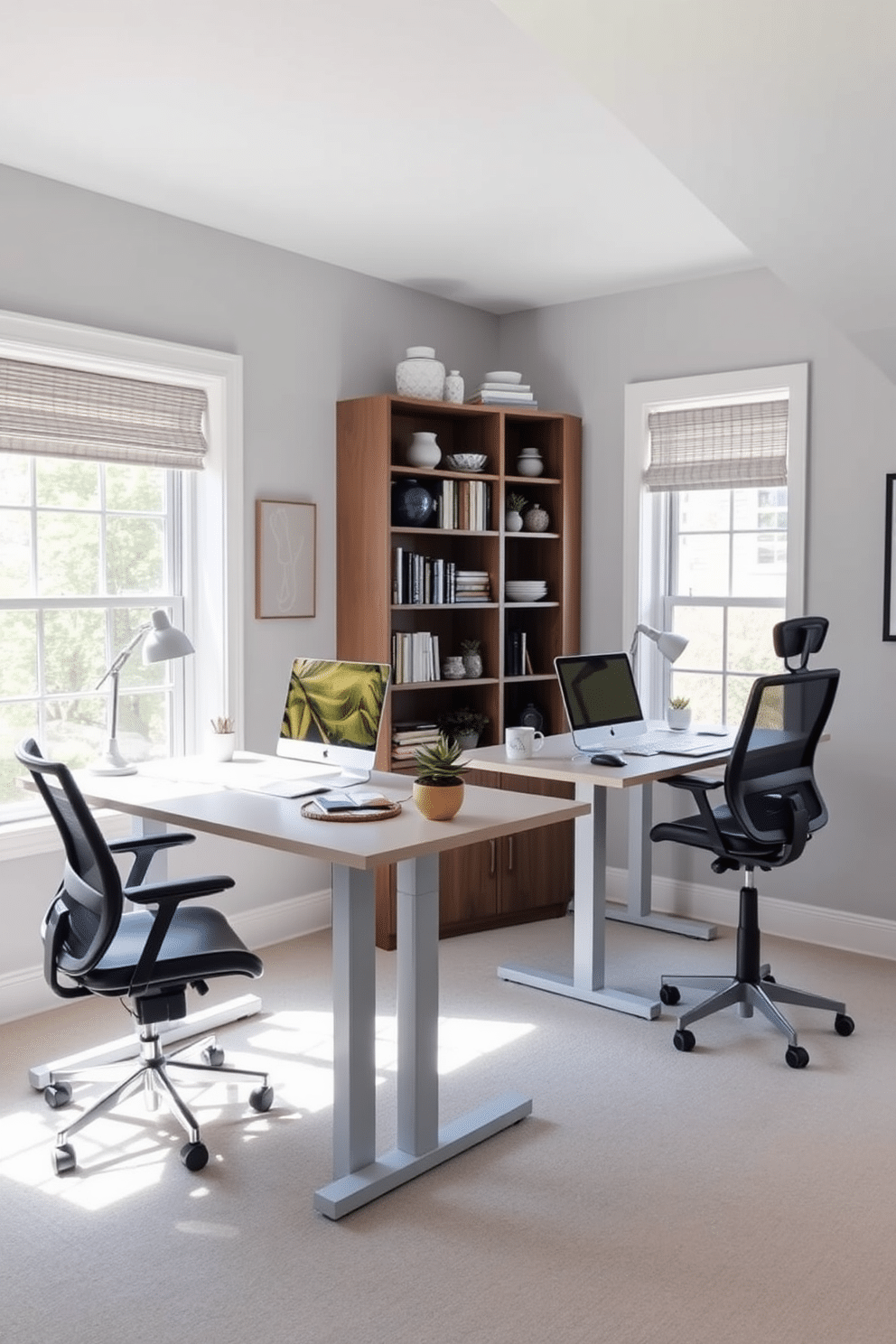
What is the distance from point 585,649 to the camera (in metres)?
5.46

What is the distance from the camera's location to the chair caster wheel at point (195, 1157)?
9.28 feet

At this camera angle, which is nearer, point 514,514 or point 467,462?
point 467,462

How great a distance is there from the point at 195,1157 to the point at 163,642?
149 cm

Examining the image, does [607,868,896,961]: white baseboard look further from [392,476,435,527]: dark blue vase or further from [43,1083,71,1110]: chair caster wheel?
[43,1083,71,1110]: chair caster wheel

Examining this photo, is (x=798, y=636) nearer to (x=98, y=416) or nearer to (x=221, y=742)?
(x=221, y=742)

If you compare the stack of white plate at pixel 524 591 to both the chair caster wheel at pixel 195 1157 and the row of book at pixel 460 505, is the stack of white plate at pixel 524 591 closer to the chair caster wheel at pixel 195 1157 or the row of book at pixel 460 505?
the row of book at pixel 460 505

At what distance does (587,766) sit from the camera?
3.85 metres

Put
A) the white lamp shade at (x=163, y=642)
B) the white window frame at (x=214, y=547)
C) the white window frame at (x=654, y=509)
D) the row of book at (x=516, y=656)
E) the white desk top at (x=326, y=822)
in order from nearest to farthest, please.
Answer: the white desk top at (x=326, y=822), the white lamp shade at (x=163, y=642), the white window frame at (x=214, y=547), the white window frame at (x=654, y=509), the row of book at (x=516, y=656)

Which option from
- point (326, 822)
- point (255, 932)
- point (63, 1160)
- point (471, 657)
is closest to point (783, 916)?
point (471, 657)

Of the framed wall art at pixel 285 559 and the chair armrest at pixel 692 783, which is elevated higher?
the framed wall art at pixel 285 559

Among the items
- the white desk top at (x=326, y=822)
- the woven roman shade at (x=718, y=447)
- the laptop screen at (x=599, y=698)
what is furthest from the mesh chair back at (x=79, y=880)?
the woven roman shade at (x=718, y=447)

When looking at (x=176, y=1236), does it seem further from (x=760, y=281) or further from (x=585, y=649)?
(x=760, y=281)

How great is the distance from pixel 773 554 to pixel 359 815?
2.66 m

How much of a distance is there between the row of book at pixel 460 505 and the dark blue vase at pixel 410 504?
0.06 metres
